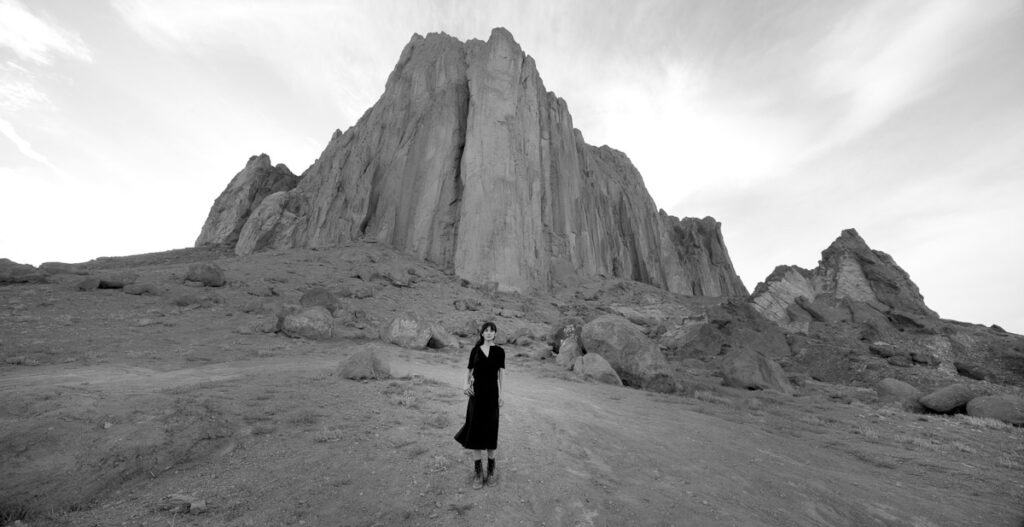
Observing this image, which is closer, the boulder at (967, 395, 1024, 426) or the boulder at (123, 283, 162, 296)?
the boulder at (967, 395, 1024, 426)

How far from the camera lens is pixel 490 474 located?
6004mm

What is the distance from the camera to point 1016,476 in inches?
336

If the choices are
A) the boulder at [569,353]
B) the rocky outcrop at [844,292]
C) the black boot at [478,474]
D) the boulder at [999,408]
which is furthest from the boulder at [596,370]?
the rocky outcrop at [844,292]

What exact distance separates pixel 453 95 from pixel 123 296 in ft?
108

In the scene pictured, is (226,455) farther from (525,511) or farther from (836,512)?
(836,512)

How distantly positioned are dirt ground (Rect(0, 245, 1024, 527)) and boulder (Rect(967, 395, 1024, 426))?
1.11 m

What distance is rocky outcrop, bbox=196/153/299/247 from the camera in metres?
53.6

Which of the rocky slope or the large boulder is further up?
the rocky slope

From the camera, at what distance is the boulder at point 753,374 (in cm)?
1797

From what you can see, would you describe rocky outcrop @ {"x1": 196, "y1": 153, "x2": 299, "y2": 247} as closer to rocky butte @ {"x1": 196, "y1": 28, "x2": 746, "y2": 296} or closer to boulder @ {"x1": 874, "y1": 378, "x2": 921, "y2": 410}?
rocky butte @ {"x1": 196, "y1": 28, "x2": 746, "y2": 296}

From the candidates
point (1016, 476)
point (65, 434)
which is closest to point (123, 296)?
point (65, 434)

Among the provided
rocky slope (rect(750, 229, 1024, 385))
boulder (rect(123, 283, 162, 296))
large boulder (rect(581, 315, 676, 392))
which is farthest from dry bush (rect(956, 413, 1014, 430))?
boulder (rect(123, 283, 162, 296))

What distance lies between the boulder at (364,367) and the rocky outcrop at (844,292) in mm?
27343

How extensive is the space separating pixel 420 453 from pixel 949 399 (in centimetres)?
1840
